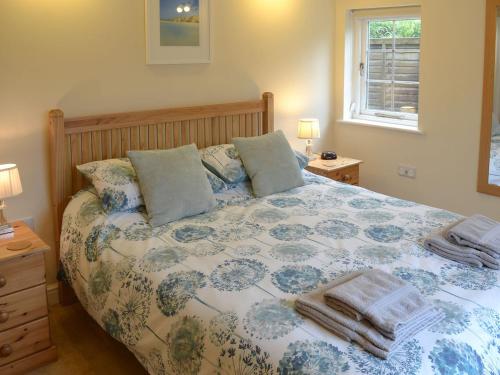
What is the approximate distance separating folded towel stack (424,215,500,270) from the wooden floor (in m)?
1.52

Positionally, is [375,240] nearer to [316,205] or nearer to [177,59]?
[316,205]

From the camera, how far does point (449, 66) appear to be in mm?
3770

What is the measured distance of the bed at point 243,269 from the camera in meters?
1.80

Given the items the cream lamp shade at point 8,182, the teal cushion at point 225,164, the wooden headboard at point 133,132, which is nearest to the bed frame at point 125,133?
the wooden headboard at point 133,132

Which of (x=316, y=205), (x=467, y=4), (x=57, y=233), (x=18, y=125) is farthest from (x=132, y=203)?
(x=467, y=4)

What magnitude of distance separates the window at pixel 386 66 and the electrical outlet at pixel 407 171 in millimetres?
330

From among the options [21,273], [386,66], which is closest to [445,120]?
[386,66]

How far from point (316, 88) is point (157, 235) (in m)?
2.27

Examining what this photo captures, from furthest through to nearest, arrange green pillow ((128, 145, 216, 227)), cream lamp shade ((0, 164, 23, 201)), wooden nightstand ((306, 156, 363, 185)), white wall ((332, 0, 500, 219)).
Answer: wooden nightstand ((306, 156, 363, 185)) → white wall ((332, 0, 500, 219)) → green pillow ((128, 145, 216, 227)) → cream lamp shade ((0, 164, 23, 201))

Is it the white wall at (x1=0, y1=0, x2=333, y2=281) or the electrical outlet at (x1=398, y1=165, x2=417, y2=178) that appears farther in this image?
the electrical outlet at (x1=398, y1=165, x2=417, y2=178)

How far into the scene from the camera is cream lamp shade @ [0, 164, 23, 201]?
8.58ft

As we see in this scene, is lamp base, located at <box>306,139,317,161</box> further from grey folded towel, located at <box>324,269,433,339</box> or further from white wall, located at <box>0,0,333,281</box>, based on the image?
grey folded towel, located at <box>324,269,433,339</box>

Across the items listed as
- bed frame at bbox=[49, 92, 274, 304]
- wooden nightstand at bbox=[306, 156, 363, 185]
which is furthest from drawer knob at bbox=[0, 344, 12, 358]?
wooden nightstand at bbox=[306, 156, 363, 185]

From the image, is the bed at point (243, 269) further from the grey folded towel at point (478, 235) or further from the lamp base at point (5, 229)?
the lamp base at point (5, 229)
